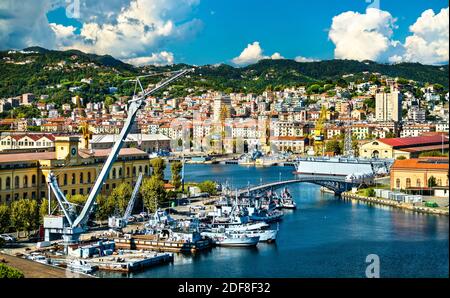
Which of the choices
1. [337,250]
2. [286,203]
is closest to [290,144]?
[286,203]

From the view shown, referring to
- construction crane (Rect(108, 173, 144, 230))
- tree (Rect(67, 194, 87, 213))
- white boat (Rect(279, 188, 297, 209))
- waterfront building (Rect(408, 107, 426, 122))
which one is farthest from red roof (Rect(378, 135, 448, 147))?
tree (Rect(67, 194, 87, 213))

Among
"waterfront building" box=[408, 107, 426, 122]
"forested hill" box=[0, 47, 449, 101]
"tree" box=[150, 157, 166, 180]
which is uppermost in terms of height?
"forested hill" box=[0, 47, 449, 101]

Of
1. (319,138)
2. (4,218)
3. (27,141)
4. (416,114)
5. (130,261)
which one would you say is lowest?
(130,261)

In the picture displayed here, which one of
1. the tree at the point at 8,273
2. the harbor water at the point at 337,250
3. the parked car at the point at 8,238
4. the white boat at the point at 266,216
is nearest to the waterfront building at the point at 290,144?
the harbor water at the point at 337,250

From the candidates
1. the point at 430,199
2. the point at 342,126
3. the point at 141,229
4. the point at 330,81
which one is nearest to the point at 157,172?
the point at 141,229

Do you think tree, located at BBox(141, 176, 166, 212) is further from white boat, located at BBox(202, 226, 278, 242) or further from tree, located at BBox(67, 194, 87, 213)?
white boat, located at BBox(202, 226, 278, 242)

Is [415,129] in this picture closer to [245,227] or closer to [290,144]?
[290,144]

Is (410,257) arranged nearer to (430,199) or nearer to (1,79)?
(430,199)
